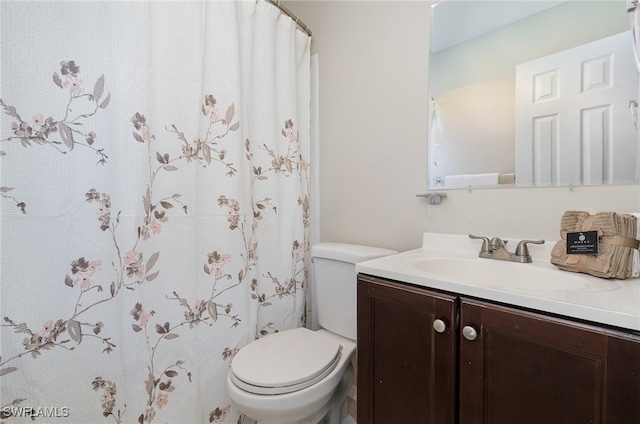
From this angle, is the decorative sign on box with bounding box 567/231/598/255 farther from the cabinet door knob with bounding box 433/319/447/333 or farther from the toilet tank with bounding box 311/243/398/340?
the toilet tank with bounding box 311/243/398/340

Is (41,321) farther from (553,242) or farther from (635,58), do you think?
(635,58)

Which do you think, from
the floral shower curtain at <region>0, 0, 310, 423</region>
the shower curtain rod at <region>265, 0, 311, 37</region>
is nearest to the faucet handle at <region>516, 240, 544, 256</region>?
the floral shower curtain at <region>0, 0, 310, 423</region>

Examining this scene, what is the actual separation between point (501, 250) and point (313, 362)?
2.65ft

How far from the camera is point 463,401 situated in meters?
0.66

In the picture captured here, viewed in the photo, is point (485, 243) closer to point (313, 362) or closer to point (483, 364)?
point (483, 364)

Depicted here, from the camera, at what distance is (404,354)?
0.77 metres

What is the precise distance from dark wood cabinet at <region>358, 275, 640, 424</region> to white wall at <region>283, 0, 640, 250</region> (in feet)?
1.70

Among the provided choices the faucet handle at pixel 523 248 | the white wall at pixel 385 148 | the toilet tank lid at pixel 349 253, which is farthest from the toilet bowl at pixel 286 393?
the faucet handle at pixel 523 248

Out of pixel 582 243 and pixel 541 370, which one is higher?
pixel 582 243

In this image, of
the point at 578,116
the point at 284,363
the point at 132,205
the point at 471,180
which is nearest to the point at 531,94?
the point at 578,116

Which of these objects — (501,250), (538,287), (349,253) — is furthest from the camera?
(349,253)

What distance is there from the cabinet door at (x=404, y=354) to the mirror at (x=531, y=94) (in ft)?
2.02

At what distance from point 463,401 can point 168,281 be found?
1.02 metres

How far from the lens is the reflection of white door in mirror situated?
2.76 ft
